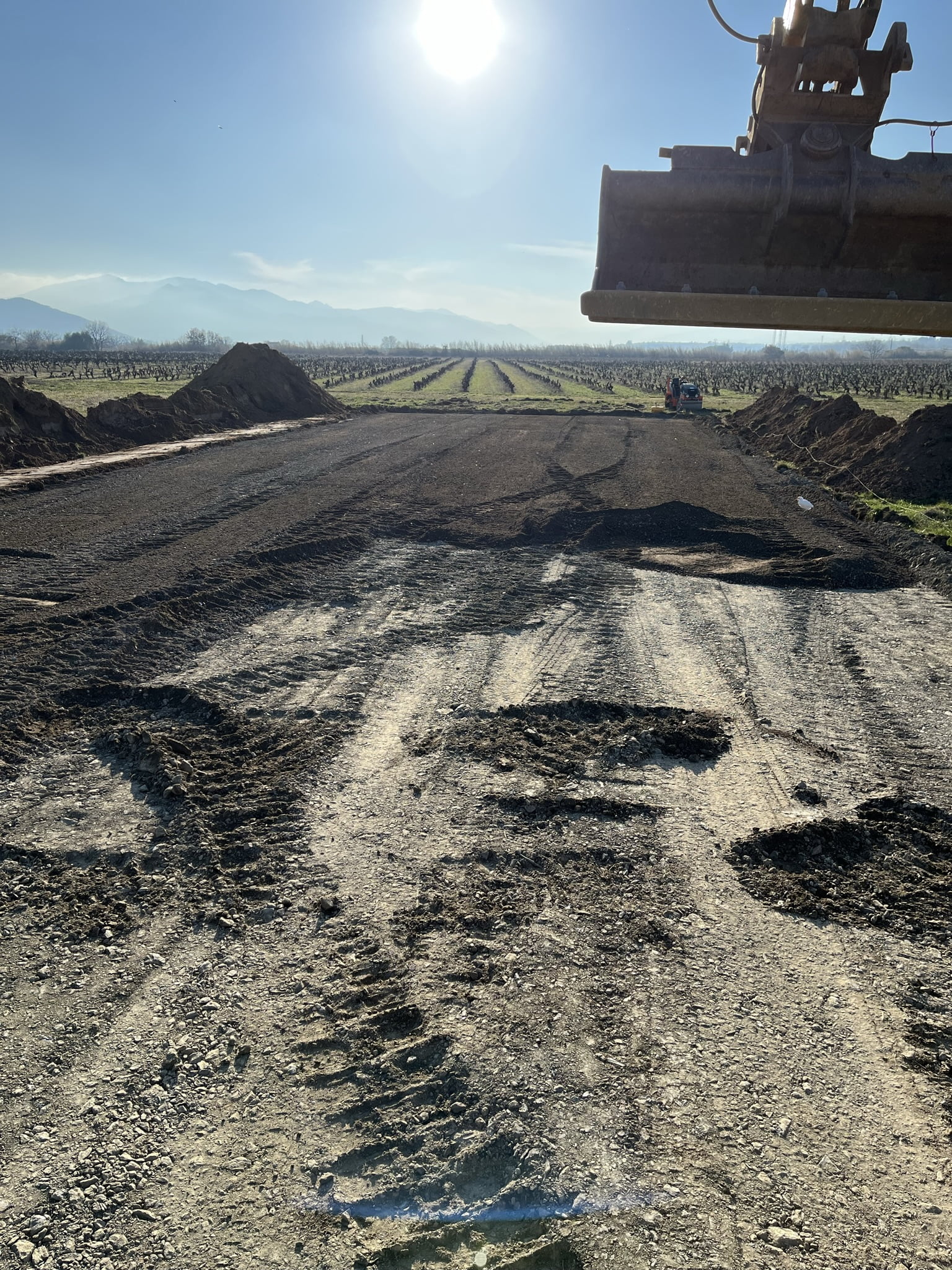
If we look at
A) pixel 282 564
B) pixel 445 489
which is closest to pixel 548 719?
pixel 282 564

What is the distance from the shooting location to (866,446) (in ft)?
65.3

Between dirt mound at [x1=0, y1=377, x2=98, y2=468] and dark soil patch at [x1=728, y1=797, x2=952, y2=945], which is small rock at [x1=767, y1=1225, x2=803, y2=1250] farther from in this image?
dirt mound at [x1=0, y1=377, x2=98, y2=468]

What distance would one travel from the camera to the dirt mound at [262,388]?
31.9 meters

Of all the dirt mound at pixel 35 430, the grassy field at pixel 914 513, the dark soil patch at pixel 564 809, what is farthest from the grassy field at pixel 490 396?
the dark soil patch at pixel 564 809

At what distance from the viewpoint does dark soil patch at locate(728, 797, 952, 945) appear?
4.74 metres

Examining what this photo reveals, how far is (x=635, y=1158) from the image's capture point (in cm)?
323

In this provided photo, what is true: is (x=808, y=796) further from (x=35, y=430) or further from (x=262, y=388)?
(x=262, y=388)

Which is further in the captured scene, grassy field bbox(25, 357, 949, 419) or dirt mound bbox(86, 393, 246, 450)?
grassy field bbox(25, 357, 949, 419)

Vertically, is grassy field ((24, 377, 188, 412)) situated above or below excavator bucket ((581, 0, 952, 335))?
above

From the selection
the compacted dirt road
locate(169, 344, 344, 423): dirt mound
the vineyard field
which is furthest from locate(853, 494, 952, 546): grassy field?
locate(169, 344, 344, 423): dirt mound

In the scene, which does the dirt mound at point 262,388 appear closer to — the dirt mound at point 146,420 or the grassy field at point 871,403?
the dirt mound at point 146,420

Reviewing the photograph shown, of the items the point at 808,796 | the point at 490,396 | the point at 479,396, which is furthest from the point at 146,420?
the point at 490,396

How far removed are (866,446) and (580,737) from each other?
54.5ft

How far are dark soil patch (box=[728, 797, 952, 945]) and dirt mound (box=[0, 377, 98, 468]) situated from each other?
18946 millimetres
